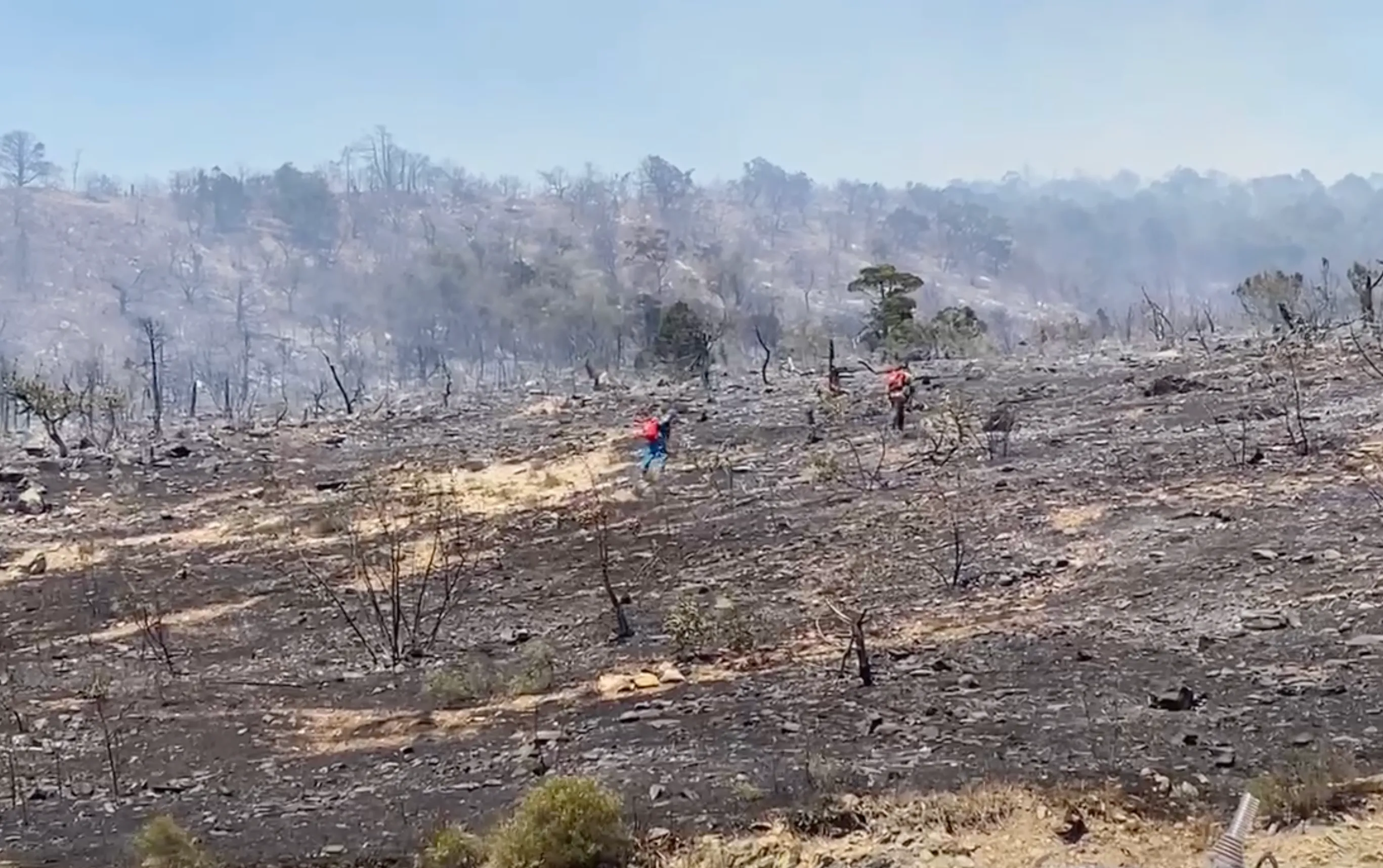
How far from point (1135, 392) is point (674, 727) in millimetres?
13031

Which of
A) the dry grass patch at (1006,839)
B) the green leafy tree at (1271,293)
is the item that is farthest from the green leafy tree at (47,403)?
the green leafy tree at (1271,293)

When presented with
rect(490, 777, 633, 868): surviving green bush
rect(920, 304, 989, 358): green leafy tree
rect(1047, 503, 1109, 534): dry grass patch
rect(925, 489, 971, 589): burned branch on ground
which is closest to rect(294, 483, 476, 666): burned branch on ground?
rect(925, 489, 971, 589): burned branch on ground

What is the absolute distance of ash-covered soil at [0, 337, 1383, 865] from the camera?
6.62 meters

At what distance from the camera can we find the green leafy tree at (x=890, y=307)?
3428 centimetres

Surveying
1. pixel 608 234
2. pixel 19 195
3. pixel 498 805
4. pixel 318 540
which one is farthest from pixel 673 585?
pixel 19 195

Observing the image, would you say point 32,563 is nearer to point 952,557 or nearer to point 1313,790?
point 952,557

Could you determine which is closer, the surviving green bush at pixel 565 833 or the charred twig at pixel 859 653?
the surviving green bush at pixel 565 833

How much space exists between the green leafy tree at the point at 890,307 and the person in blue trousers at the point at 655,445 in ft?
55.3

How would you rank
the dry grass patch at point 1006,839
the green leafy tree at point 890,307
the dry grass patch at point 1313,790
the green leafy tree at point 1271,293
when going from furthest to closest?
1. the green leafy tree at point 1271,293
2. the green leafy tree at point 890,307
3. the dry grass patch at point 1313,790
4. the dry grass patch at point 1006,839

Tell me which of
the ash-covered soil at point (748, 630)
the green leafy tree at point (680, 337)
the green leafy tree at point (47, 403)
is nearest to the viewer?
the ash-covered soil at point (748, 630)

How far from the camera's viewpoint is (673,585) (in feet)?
37.5

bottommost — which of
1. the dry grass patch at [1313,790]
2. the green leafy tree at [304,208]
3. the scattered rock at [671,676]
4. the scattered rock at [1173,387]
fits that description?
the scattered rock at [671,676]

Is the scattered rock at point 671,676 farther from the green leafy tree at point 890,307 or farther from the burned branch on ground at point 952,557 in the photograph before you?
the green leafy tree at point 890,307

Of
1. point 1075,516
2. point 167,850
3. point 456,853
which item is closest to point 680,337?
point 1075,516
